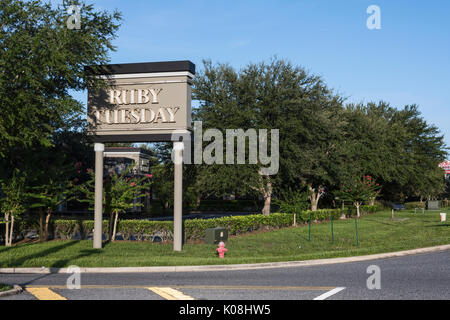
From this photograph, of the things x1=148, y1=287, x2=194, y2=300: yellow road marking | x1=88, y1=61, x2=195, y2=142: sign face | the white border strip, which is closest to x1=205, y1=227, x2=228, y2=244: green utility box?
x1=88, y1=61, x2=195, y2=142: sign face

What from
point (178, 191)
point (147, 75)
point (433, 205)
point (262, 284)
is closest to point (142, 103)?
point (147, 75)

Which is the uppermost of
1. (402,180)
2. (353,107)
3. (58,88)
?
(353,107)

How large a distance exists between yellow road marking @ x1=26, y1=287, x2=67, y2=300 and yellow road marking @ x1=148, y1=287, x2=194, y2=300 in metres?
2.05

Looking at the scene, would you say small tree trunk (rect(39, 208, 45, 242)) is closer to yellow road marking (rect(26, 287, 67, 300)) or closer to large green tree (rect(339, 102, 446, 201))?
yellow road marking (rect(26, 287, 67, 300))

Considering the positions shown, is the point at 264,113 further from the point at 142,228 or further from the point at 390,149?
the point at 390,149

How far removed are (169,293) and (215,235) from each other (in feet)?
28.6

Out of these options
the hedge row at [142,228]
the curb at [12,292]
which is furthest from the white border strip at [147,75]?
the curb at [12,292]

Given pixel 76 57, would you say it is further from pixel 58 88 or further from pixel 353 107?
pixel 353 107

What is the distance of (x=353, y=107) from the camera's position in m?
49.2

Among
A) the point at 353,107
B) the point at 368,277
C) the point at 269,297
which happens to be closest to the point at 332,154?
the point at 353,107

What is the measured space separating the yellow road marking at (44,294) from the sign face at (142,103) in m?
9.67

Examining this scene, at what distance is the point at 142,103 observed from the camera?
19484 mm

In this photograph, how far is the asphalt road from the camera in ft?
31.3

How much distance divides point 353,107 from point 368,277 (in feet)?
131
